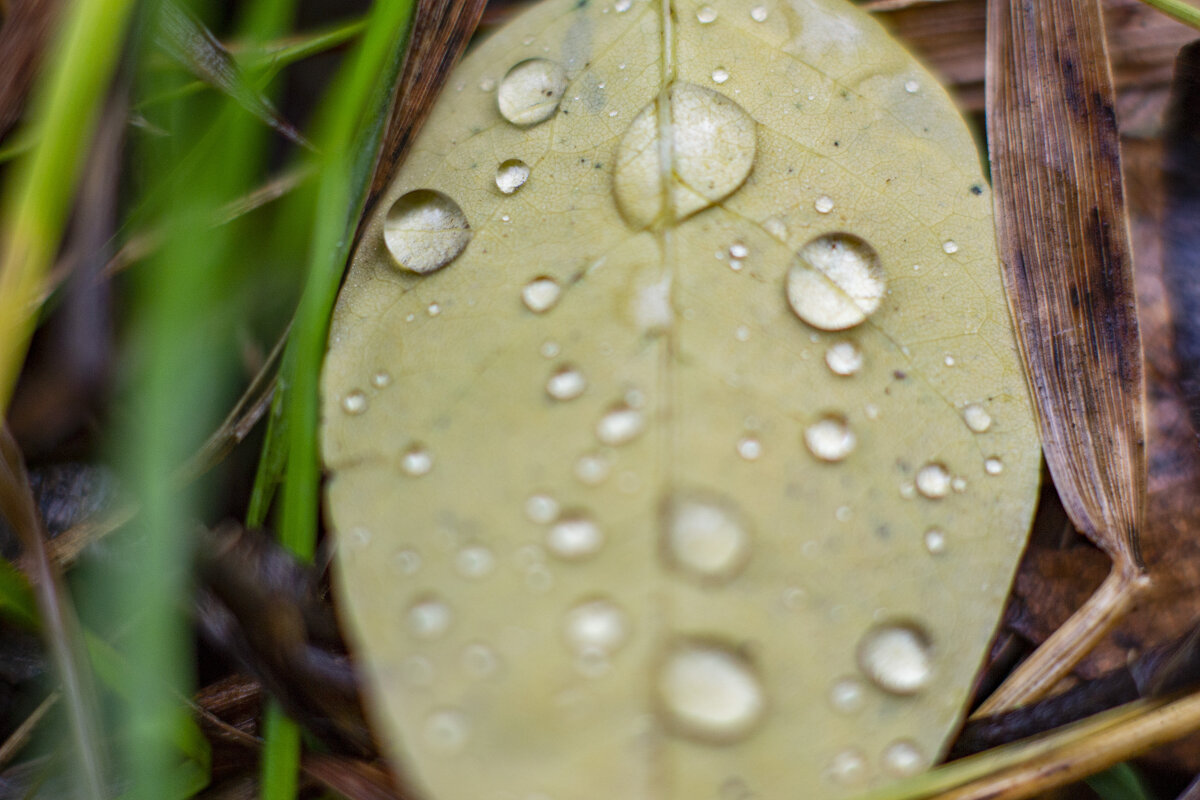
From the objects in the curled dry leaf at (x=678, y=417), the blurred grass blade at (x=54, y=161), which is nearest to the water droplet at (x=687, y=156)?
the curled dry leaf at (x=678, y=417)

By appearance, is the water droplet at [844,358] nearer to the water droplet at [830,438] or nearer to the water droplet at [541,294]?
the water droplet at [830,438]

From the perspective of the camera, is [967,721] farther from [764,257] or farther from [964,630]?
[764,257]

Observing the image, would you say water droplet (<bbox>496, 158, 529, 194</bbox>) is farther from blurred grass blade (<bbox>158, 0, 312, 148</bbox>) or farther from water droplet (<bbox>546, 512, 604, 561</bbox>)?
blurred grass blade (<bbox>158, 0, 312, 148</bbox>)

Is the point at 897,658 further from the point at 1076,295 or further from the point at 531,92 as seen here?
the point at 531,92

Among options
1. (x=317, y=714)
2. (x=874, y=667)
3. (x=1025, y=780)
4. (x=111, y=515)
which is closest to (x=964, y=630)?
(x=874, y=667)

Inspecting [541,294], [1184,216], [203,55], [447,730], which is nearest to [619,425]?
[541,294]

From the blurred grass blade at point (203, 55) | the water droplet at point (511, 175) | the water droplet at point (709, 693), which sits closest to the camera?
the water droplet at point (709, 693)
